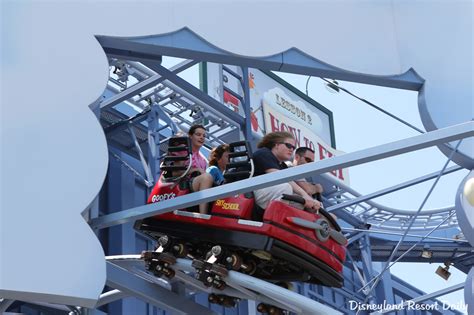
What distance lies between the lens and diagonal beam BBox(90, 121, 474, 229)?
747cm

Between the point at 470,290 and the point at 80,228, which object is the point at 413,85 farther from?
the point at 80,228

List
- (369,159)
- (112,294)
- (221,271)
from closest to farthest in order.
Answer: (369,159), (221,271), (112,294)

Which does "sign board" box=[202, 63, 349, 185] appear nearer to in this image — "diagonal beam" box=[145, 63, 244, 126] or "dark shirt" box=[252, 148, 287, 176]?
"diagonal beam" box=[145, 63, 244, 126]

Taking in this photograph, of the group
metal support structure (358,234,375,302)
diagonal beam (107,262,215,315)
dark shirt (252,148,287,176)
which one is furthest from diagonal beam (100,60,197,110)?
metal support structure (358,234,375,302)

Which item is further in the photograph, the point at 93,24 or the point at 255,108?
the point at 255,108

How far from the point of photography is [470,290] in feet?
33.2

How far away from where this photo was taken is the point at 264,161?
823 cm

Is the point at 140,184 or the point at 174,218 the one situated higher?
the point at 140,184

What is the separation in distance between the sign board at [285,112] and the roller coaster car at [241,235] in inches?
333

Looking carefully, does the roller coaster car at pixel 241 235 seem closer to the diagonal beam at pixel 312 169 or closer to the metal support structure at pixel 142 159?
the diagonal beam at pixel 312 169

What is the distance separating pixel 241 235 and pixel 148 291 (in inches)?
45.1

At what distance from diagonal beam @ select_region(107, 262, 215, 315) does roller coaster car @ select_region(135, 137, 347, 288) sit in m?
0.27

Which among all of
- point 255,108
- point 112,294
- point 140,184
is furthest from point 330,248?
point 255,108

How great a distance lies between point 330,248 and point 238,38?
5.54ft
